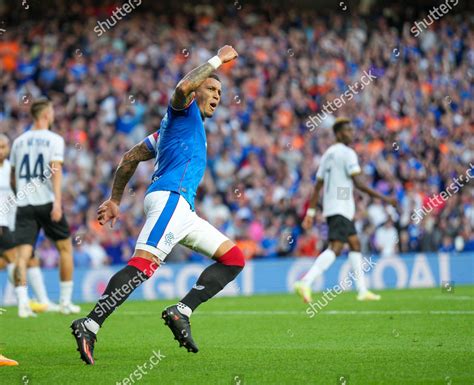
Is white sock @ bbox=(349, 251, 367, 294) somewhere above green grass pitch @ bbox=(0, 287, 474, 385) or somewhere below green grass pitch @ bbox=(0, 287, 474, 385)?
above

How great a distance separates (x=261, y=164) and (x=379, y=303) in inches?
370

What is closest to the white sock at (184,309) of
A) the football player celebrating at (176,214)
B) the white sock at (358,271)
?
the football player celebrating at (176,214)

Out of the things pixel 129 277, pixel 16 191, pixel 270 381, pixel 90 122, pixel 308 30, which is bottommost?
pixel 270 381

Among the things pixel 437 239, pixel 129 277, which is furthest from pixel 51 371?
pixel 437 239

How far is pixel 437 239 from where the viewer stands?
21.0 meters

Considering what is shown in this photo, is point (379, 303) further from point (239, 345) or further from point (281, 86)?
point (281, 86)

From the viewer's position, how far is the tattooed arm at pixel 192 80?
7.29 m

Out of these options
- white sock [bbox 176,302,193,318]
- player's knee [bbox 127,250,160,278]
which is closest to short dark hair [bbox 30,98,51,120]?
player's knee [bbox 127,250,160,278]

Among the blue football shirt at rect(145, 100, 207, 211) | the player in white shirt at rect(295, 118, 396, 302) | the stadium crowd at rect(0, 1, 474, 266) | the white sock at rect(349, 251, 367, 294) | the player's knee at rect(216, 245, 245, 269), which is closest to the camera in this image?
the blue football shirt at rect(145, 100, 207, 211)

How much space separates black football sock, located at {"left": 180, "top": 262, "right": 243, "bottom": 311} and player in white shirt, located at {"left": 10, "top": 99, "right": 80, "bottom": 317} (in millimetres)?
4673

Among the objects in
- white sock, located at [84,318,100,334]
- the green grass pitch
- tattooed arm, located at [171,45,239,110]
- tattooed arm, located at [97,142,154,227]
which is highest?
tattooed arm, located at [171,45,239,110]

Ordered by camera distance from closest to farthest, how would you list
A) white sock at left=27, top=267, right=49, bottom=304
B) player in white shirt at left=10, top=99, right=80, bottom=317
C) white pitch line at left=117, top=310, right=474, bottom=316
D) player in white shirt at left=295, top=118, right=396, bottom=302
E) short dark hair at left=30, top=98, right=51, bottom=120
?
1. white pitch line at left=117, top=310, right=474, bottom=316
2. player in white shirt at left=10, top=99, right=80, bottom=317
3. short dark hair at left=30, top=98, right=51, bottom=120
4. white sock at left=27, top=267, right=49, bottom=304
5. player in white shirt at left=295, top=118, right=396, bottom=302

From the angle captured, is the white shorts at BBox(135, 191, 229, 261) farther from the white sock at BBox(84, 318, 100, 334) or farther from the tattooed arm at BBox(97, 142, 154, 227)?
the white sock at BBox(84, 318, 100, 334)

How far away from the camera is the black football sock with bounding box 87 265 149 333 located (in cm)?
727
